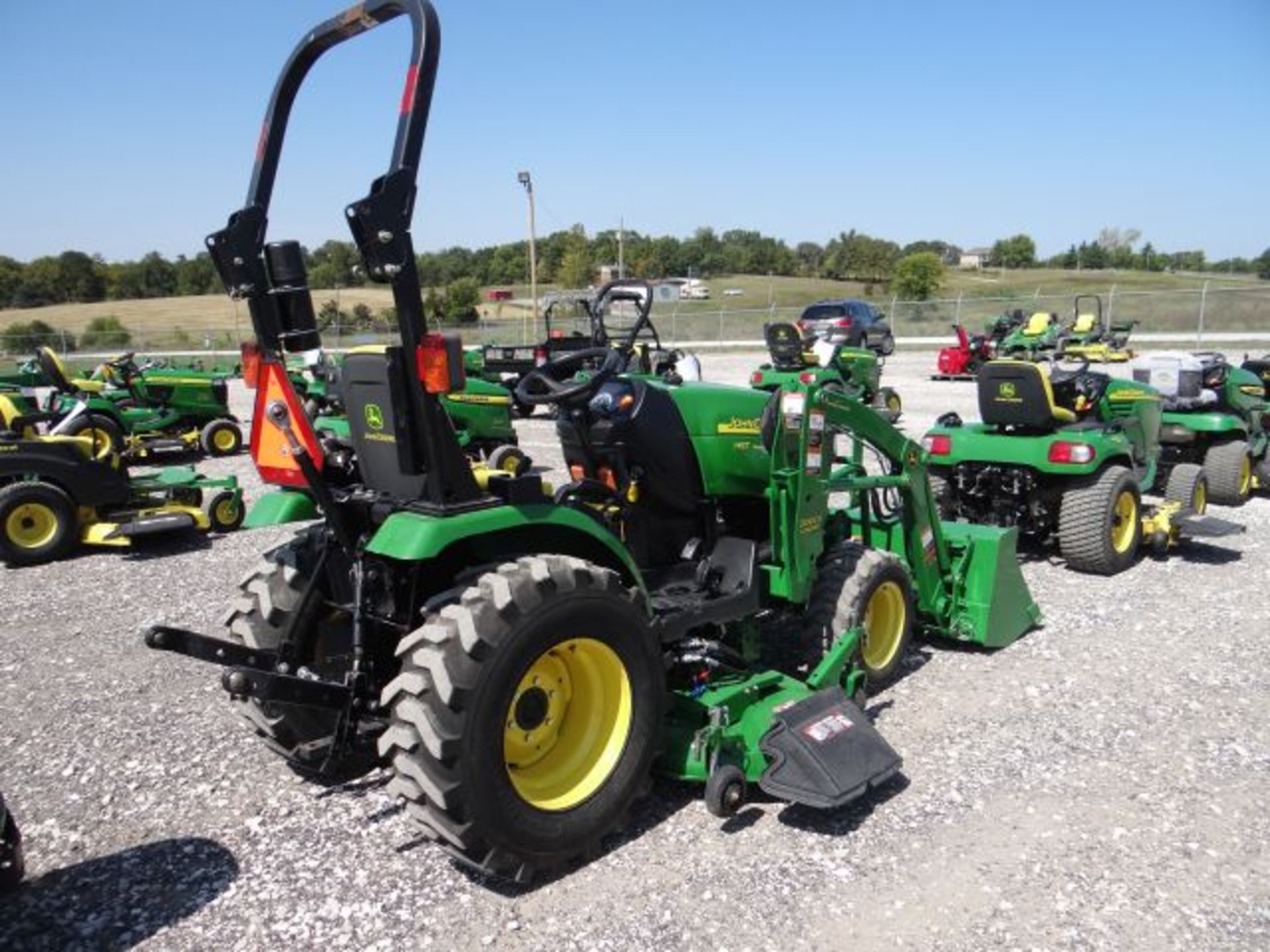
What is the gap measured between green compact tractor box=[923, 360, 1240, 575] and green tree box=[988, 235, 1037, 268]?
90871 mm

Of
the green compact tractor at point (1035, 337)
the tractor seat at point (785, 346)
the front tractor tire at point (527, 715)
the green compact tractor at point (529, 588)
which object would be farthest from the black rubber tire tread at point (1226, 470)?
the green compact tractor at point (1035, 337)

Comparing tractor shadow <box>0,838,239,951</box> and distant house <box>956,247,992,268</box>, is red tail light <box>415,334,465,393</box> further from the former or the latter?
distant house <box>956,247,992,268</box>

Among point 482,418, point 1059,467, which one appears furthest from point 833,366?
point 1059,467

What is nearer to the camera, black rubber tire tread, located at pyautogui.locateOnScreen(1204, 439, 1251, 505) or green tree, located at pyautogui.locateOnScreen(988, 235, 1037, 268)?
black rubber tire tread, located at pyautogui.locateOnScreen(1204, 439, 1251, 505)

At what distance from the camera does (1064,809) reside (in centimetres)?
357

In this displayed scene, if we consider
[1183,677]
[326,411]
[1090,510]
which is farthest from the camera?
[326,411]

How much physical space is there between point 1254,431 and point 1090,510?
14.1 ft

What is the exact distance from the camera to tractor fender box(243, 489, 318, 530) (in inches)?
153

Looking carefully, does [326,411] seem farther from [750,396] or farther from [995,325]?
[995,325]

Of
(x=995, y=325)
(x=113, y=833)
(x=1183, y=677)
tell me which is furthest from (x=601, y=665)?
(x=995, y=325)

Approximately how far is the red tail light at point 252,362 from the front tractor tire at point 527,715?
3.31ft

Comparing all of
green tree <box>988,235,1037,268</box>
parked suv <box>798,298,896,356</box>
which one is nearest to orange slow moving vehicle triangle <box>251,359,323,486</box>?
parked suv <box>798,298,896,356</box>

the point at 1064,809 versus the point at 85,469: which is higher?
the point at 85,469

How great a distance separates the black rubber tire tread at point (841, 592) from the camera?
4402 millimetres
